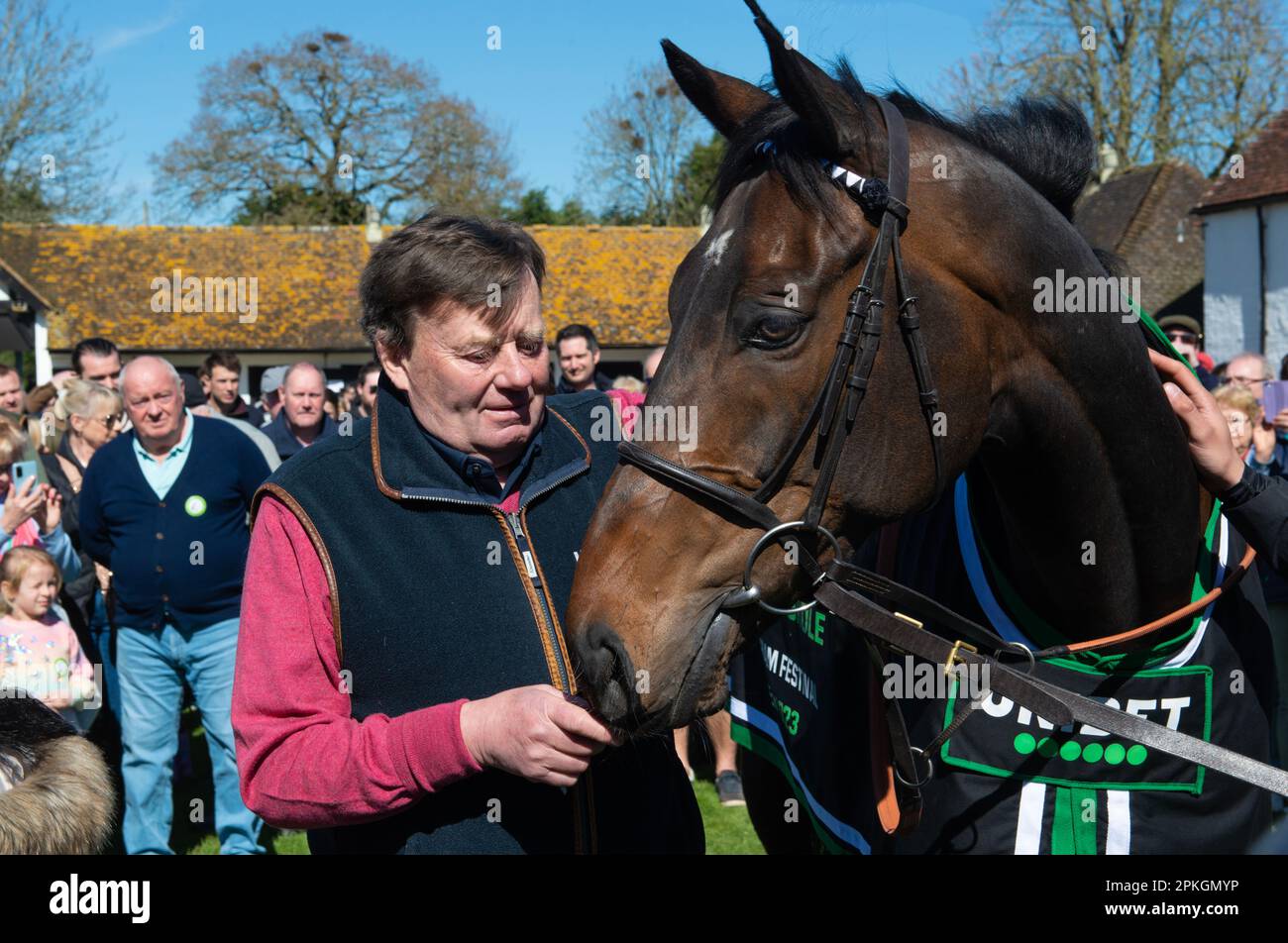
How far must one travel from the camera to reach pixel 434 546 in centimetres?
210

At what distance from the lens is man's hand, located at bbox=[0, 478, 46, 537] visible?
5.25m

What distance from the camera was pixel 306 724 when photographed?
1.93 meters

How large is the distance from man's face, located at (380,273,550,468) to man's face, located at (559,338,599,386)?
6239 mm

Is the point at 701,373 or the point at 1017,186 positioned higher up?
the point at 1017,186

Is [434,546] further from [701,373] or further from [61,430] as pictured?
[61,430]

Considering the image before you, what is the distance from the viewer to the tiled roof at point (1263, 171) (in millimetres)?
22438

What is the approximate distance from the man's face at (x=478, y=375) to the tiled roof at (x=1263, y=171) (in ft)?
79.3

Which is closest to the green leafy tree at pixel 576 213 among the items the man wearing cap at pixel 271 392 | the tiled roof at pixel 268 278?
the tiled roof at pixel 268 278

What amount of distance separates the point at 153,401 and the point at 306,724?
13.1 ft

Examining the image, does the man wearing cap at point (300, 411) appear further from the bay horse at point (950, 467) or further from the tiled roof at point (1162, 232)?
the tiled roof at point (1162, 232)

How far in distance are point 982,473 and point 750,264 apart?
0.91m

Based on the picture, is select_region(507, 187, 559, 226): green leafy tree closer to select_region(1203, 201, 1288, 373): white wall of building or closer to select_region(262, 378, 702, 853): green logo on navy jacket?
select_region(1203, 201, 1288, 373): white wall of building

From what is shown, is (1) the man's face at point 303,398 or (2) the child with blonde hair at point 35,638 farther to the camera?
(1) the man's face at point 303,398
